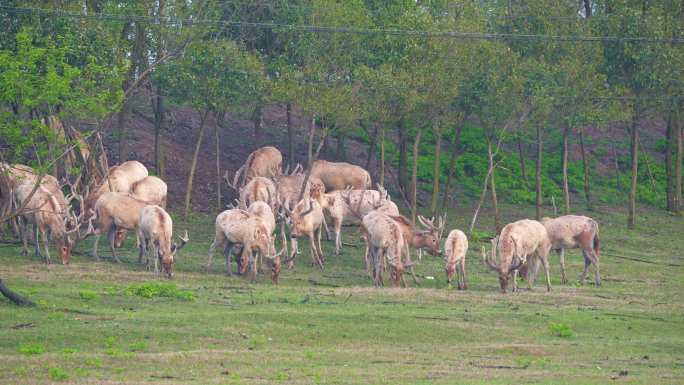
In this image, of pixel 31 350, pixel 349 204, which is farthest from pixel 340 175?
pixel 31 350

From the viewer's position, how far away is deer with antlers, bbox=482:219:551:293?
30.9m

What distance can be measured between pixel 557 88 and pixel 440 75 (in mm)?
4485

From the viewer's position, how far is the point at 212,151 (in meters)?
48.7

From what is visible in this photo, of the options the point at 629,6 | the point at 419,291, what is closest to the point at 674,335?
the point at 419,291

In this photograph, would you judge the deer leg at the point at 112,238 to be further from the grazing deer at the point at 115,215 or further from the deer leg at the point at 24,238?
the deer leg at the point at 24,238

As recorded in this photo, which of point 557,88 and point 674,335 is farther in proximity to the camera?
point 557,88

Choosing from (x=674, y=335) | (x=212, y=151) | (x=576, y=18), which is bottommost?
(x=674, y=335)

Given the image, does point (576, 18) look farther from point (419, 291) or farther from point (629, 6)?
point (419, 291)

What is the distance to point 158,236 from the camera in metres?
30.9

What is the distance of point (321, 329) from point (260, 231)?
8195 mm

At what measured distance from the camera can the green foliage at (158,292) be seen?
2631 centimetres

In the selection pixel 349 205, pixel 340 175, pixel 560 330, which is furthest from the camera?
pixel 340 175

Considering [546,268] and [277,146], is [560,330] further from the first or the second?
[277,146]

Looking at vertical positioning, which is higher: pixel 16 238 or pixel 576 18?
pixel 576 18
